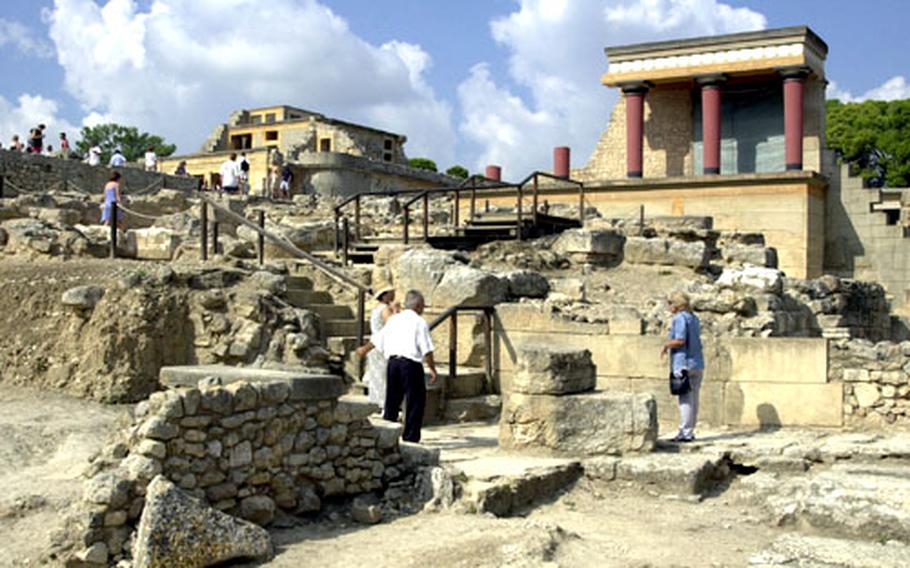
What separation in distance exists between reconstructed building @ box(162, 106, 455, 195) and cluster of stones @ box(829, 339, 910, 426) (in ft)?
83.3

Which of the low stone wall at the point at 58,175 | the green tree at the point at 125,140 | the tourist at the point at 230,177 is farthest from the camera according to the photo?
the green tree at the point at 125,140

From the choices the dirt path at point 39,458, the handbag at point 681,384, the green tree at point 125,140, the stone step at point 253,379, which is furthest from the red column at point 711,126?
the green tree at point 125,140

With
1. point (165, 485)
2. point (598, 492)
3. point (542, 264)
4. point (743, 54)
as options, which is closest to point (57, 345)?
point (165, 485)

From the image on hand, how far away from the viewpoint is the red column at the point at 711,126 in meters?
23.6

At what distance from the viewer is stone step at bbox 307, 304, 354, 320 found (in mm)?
12117

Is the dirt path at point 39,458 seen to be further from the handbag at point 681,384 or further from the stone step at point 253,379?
the handbag at point 681,384

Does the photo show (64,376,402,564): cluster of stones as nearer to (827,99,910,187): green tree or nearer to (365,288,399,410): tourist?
(365,288,399,410): tourist

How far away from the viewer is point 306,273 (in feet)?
43.6

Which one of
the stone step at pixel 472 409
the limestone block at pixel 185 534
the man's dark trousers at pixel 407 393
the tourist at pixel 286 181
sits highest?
the tourist at pixel 286 181

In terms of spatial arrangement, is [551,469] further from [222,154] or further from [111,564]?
[222,154]

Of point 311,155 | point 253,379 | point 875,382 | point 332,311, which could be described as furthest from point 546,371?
point 311,155

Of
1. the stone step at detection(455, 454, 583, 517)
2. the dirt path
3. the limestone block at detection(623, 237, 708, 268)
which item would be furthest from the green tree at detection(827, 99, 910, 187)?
the dirt path

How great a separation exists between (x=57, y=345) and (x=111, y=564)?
5316 millimetres

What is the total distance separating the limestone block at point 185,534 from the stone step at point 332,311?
6.03m
